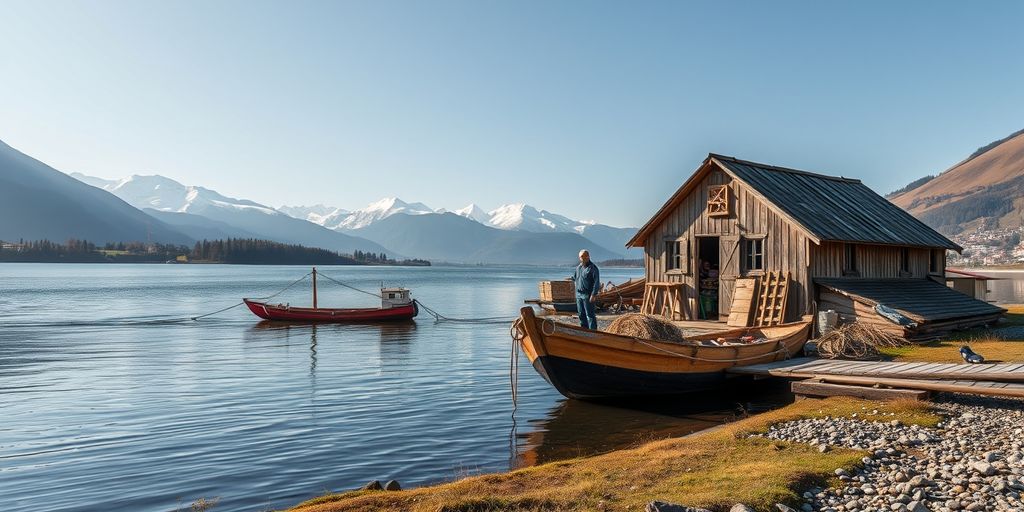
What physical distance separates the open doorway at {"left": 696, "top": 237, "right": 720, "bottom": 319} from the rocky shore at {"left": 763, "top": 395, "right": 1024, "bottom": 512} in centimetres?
1412

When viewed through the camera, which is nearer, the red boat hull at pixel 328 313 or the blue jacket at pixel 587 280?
the blue jacket at pixel 587 280

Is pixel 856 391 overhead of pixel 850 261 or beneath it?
beneath

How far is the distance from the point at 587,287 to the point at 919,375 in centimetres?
794

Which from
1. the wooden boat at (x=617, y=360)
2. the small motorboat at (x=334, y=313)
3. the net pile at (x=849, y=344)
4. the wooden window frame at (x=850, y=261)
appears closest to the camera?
the wooden boat at (x=617, y=360)

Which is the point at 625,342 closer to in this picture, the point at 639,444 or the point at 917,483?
the point at 639,444

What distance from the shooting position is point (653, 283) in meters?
28.9

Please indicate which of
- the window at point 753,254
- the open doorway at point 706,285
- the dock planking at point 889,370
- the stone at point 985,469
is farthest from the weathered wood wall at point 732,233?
the stone at point 985,469

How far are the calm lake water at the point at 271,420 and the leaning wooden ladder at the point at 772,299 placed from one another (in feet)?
16.2

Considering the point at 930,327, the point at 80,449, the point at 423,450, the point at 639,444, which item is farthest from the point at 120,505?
the point at 930,327

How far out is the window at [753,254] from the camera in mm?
25203

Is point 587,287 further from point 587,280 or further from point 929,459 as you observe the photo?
point 929,459

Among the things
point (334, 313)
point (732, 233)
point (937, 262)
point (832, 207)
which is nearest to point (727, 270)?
point (732, 233)

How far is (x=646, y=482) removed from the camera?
28.0 feet

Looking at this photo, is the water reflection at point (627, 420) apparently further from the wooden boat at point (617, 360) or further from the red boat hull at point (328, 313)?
the red boat hull at point (328, 313)
